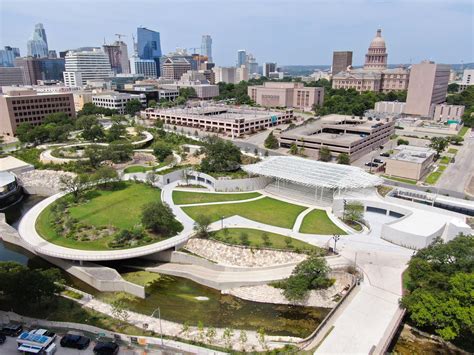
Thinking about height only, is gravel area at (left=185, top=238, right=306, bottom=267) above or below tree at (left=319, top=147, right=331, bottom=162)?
below

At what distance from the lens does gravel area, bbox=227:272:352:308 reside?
38.0 meters

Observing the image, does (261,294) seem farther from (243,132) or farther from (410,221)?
(243,132)

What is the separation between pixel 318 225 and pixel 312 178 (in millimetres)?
10900

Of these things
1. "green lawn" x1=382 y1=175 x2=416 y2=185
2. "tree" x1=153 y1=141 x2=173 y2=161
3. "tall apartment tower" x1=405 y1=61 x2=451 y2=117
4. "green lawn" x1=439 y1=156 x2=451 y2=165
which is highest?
"tall apartment tower" x1=405 y1=61 x2=451 y2=117

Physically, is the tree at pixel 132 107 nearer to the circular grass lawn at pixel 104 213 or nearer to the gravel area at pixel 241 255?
the circular grass lawn at pixel 104 213

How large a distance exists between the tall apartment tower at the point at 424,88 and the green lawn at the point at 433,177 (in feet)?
257

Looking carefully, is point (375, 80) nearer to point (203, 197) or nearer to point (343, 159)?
point (343, 159)

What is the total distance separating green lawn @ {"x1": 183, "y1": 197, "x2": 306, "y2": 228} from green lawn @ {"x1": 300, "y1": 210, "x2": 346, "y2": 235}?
1946 mm

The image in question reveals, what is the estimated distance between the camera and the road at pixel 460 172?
6975 cm

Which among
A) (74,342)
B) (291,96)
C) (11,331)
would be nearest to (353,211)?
(74,342)

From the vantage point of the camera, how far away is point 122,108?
5842 inches

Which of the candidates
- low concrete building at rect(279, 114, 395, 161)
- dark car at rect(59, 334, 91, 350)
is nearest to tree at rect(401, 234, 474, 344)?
dark car at rect(59, 334, 91, 350)

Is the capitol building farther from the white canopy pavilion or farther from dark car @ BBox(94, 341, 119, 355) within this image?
dark car @ BBox(94, 341, 119, 355)

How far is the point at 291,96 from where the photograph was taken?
6639 inches
